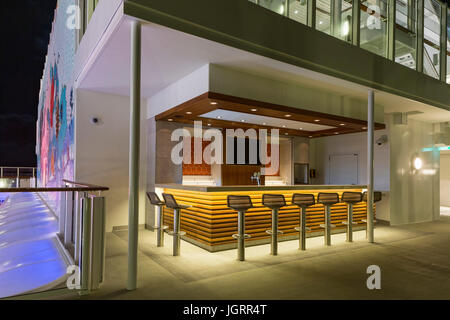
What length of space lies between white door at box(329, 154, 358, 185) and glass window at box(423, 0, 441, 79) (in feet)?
9.71

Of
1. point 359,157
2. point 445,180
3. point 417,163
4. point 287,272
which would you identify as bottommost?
point 287,272

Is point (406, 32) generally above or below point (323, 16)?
above

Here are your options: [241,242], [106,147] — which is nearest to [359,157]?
[241,242]

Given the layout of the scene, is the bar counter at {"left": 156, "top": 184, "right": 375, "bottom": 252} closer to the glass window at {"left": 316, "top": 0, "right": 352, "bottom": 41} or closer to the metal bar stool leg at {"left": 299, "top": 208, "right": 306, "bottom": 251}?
the metal bar stool leg at {"left": 299, "top": 208, "right": 306, "bottom": 251}

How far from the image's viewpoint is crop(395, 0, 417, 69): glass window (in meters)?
6.63

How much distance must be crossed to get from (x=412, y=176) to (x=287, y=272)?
21.9ft

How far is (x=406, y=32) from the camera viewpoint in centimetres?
688

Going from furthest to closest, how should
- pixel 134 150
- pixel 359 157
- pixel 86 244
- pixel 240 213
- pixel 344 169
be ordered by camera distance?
pixel 344 169, pixel 359 157, pixel 240 213, pixel 134 150, pixel 86 244

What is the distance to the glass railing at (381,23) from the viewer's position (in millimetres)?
5031

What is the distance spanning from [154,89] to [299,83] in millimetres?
3011

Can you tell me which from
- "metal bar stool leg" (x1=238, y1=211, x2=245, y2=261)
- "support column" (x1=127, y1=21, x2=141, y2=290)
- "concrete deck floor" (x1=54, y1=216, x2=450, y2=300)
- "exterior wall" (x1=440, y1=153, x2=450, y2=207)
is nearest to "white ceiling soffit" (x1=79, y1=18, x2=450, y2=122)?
"support column" (x1=127, y1=21, x2=141, y2=290)

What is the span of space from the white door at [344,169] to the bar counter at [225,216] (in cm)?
286

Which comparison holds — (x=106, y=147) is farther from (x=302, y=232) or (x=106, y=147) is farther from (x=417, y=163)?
(x=417, y=163)

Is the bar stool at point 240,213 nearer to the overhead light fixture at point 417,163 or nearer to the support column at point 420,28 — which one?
the support column at point 420,28
